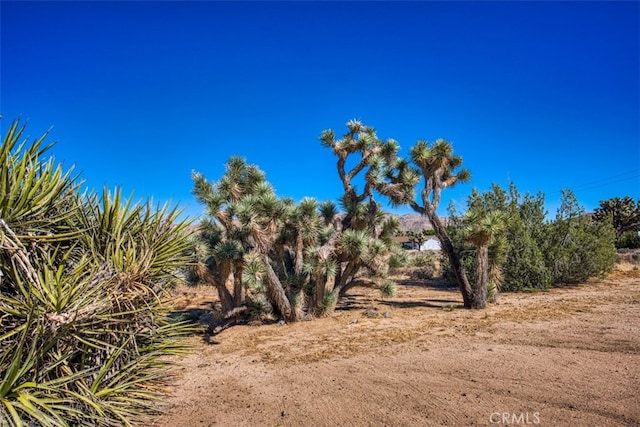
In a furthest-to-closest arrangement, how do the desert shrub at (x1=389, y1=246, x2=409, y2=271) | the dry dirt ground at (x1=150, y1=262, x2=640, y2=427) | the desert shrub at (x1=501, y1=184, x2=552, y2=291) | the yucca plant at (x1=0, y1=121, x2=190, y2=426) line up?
the desert shrub at (x1=501, y1=184, x2=552, y2=291) → the desert shrub at (x1=389, y1=246, x2=409, y2=271) → the dry dirt ground at (x1=150, y1=262, x2=640, y2=427) → the yucca plant at (x1=0, y1=121, x2=190, y2=426)

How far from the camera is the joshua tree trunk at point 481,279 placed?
418 inches

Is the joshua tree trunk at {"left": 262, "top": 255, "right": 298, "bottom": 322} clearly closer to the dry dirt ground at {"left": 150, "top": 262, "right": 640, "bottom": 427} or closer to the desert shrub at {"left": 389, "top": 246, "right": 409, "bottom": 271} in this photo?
the dry dirt ground at {"left": 150, "top": 262, "right": 640, "bottom": 427}

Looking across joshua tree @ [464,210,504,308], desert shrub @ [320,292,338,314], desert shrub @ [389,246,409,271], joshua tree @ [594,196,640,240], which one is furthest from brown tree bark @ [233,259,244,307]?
joshua tree @ [594,196,640,240]

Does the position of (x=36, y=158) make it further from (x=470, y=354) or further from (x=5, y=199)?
(x=470, y=354)

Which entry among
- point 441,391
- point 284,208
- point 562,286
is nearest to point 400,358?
point 441,391

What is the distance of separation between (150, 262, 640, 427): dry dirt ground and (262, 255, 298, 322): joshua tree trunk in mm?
340

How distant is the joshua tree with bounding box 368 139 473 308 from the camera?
10.8 metres

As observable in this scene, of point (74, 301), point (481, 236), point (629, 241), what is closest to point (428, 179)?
point (481, 236)

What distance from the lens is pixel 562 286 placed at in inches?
592

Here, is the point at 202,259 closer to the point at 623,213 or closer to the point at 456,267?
the point at 456,267

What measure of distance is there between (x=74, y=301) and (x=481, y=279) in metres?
10.1

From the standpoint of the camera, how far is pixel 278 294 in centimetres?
984

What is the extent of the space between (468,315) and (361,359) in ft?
14.9

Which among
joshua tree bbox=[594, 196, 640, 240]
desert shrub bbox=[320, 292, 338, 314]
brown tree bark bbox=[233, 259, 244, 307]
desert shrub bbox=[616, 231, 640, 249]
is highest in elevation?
joshua tree bbox=[594, 196, 640, 240]
